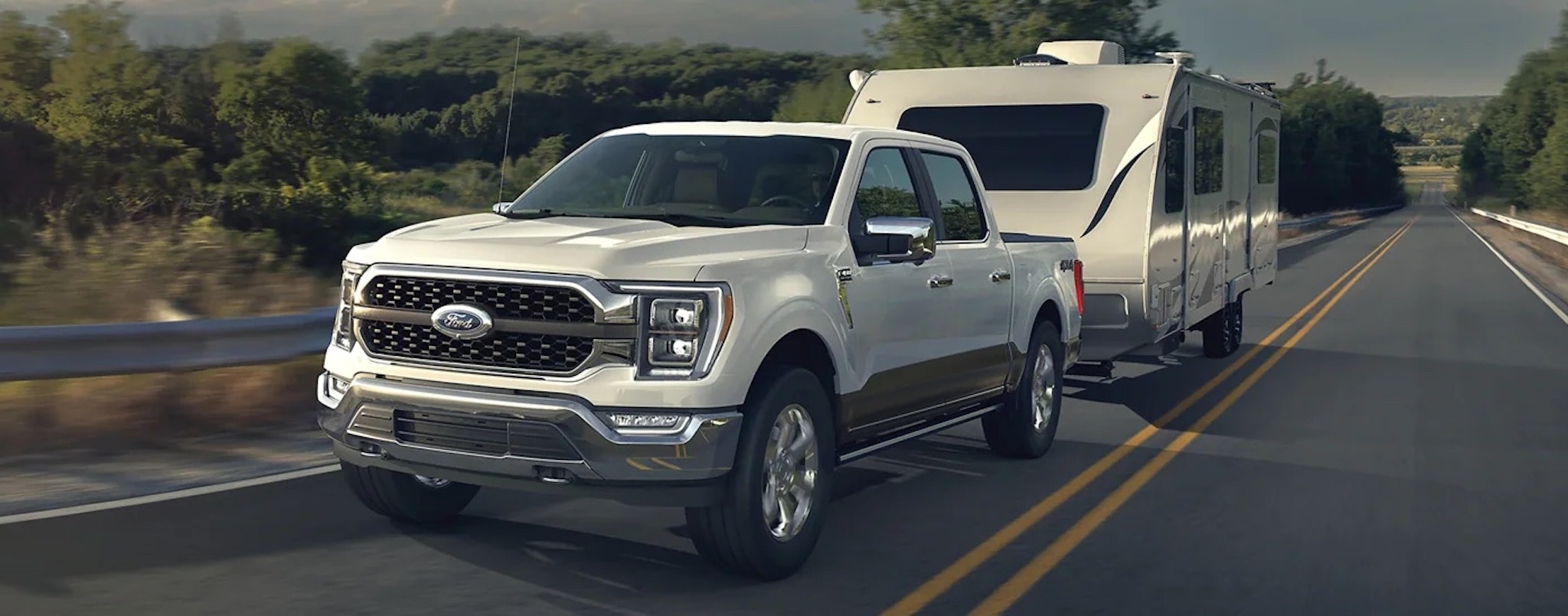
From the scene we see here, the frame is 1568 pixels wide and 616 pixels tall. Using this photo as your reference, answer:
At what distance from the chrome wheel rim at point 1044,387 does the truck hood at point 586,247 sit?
3.19 meters

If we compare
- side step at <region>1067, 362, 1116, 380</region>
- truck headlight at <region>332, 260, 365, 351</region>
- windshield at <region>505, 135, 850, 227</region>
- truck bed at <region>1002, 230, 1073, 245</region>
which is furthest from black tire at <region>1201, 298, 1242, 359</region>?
truck headlight at <region>332, 260, 365, 351</region>

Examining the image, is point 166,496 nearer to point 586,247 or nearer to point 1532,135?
point 586,247

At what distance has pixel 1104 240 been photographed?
12133mm

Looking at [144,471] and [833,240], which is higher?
[833,240]

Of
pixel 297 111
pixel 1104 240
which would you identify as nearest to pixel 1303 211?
pixel 297 111

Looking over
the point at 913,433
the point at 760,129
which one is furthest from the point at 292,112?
the point at 913,433

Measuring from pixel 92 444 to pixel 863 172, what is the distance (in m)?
4.62

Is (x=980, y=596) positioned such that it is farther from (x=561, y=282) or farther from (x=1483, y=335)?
(x=1483, y=335)

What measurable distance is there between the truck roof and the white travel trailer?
4.39 meters

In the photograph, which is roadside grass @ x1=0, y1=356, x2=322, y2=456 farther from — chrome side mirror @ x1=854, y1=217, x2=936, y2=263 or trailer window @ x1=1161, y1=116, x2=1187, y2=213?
trailer window @ x1=1161, y1=116, x2=1187, y2=213

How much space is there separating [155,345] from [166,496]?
1536 millimetres

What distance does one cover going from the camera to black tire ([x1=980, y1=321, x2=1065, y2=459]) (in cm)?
930

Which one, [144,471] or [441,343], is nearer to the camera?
[441,343]

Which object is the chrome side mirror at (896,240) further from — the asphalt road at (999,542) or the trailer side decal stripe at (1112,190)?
the trailer side decal stripe at (1112,190)
